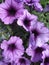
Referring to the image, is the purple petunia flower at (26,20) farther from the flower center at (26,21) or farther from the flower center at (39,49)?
the flower center at (39,49)

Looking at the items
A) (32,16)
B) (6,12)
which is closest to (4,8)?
(6,12)

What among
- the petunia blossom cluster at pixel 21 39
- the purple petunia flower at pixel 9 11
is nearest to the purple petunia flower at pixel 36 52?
the petunia blossom cluster at pixel 21 39

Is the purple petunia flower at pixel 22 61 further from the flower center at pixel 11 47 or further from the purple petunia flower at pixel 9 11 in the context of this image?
the purple petunia flower at pixel 9 11

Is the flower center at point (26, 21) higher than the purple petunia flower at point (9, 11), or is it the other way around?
the purple petunia flower at point (9, 11)

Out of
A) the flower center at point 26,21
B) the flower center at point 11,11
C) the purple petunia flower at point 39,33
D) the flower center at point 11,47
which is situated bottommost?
the flower center at point 11,47

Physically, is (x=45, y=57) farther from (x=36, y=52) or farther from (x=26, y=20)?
(x=26, y=20)

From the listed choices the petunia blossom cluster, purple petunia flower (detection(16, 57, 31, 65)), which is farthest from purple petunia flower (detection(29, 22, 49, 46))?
purple petunia flower (detection(16, 57, 31, 65))

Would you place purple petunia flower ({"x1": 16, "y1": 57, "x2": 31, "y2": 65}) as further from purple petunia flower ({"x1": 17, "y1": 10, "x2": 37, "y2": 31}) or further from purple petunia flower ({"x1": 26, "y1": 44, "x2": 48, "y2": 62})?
purple petunia flower ({"x1": 17, "y1": 10, "x2": 37, "y2": 31})

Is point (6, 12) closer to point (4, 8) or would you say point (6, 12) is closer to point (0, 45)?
point (4, 8)
